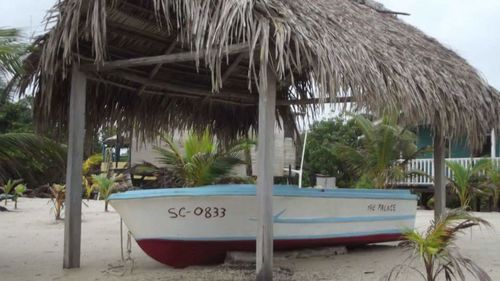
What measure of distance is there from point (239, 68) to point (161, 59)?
2.76 meters

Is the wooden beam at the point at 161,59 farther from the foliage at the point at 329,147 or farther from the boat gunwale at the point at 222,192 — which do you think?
the foliage at the point at 329,147

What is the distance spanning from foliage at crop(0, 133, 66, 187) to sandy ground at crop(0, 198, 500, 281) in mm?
1224

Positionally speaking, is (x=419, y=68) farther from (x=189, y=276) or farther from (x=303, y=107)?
(x=189, y=276)

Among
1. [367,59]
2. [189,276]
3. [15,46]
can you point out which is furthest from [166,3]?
[189,276]

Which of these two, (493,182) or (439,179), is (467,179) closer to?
(493,182)

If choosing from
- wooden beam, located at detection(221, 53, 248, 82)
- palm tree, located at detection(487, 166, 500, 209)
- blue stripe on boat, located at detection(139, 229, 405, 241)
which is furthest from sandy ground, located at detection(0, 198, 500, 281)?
palm tree, located at detection(487, 166, 500, 209)

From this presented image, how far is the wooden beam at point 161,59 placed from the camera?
21.2ft

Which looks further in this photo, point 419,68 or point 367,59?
point 419,68

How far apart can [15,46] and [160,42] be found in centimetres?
246

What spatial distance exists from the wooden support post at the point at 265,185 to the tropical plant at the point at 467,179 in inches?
502

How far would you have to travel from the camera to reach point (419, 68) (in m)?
8.36

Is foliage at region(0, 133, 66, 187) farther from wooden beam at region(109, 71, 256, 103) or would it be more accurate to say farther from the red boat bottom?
the red boat bottom

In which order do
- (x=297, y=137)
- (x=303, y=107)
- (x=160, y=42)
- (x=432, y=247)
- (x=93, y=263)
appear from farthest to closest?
1. (x=297, y=137)
2. (x=303, y=107)
3. (x=160, y=42)
4. (x=93, y=263)
5. (x=432, y=247)

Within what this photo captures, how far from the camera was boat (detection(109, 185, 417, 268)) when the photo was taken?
7.06 m
